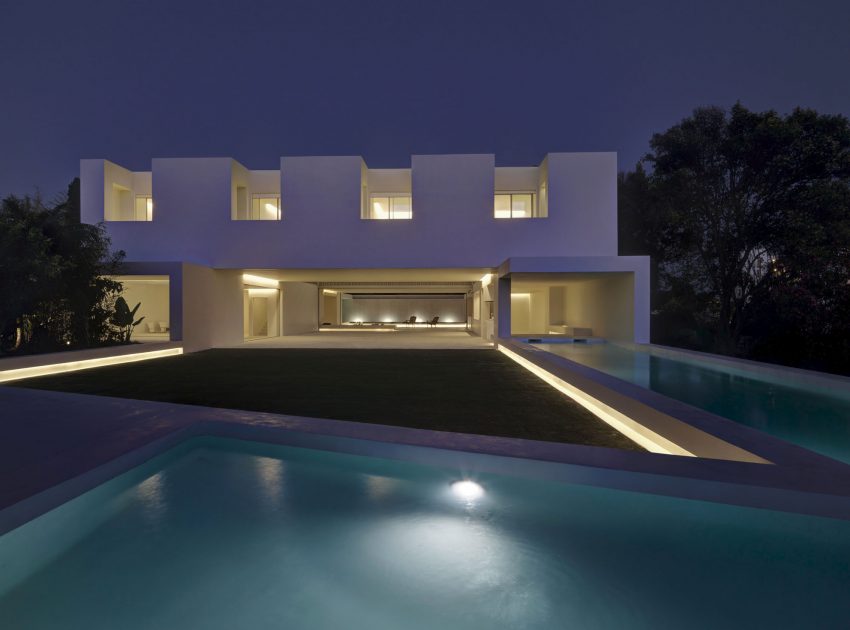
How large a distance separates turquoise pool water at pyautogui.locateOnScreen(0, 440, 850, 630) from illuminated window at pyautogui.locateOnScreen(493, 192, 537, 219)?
48.5ft

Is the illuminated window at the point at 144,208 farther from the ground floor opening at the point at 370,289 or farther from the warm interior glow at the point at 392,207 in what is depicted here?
the warm interior glow at the point at 392,207

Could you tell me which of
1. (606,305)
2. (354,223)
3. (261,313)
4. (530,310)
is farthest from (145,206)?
(530,310)

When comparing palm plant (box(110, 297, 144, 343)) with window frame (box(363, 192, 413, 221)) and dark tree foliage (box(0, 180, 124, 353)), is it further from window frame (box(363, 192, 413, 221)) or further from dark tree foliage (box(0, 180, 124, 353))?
window frame (box(363, 192, 413, 221))

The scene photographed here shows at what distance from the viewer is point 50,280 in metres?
10.1

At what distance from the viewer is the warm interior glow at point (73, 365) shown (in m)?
7.97

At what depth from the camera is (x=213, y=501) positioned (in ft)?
10.8

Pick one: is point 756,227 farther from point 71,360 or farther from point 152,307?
point 152,307

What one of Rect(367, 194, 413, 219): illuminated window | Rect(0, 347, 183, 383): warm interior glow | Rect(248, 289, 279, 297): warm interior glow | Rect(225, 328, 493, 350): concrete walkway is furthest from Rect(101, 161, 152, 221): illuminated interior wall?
Rect(367, 194, 413, 219): illuminated window

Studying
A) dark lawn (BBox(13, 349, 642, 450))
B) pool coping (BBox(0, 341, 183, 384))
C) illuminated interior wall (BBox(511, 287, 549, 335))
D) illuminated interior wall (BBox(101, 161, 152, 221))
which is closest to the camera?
dark lawn (BBox(13, 349, 642, 450))

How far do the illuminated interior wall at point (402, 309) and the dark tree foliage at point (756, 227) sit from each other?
16.2m

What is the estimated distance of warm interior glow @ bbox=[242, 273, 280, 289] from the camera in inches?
688

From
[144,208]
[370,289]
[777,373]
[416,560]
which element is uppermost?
[144,208]

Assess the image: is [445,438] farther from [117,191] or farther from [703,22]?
[703,22]

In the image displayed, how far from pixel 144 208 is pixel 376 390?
15.3 meters
